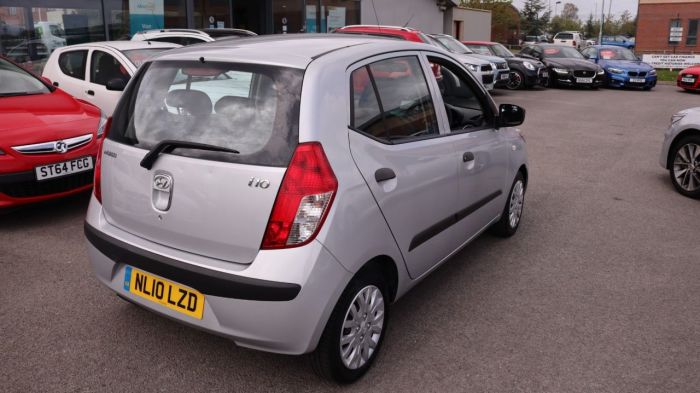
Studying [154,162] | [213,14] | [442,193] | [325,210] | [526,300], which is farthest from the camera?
[213,14]

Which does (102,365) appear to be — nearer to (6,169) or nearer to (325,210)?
(325,210)

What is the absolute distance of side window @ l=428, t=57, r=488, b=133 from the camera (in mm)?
4020

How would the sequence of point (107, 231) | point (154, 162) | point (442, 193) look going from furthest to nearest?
1. point (442, 193)
2. point (107, 231)
3. point (154, 162)

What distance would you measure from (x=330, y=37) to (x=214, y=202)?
137 centimetres

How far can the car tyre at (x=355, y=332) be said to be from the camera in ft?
8.94

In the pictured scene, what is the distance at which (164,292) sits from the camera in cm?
273

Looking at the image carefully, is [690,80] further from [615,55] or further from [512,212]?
[512,212]

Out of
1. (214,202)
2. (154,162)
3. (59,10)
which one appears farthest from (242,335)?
(59,10)

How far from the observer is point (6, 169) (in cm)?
481

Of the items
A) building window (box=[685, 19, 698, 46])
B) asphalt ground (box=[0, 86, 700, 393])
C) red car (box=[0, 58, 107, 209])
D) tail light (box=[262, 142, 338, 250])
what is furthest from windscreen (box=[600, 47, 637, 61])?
building window (box=[685, 19, 698, 46])

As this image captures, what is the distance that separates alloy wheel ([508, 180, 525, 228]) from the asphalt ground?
0.55 feet

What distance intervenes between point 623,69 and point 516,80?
3793mm

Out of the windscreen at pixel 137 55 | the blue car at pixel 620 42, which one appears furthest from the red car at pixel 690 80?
the blue car at pixel 620 42

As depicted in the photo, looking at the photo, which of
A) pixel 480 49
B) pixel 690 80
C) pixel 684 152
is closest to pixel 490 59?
pixel 480 49
